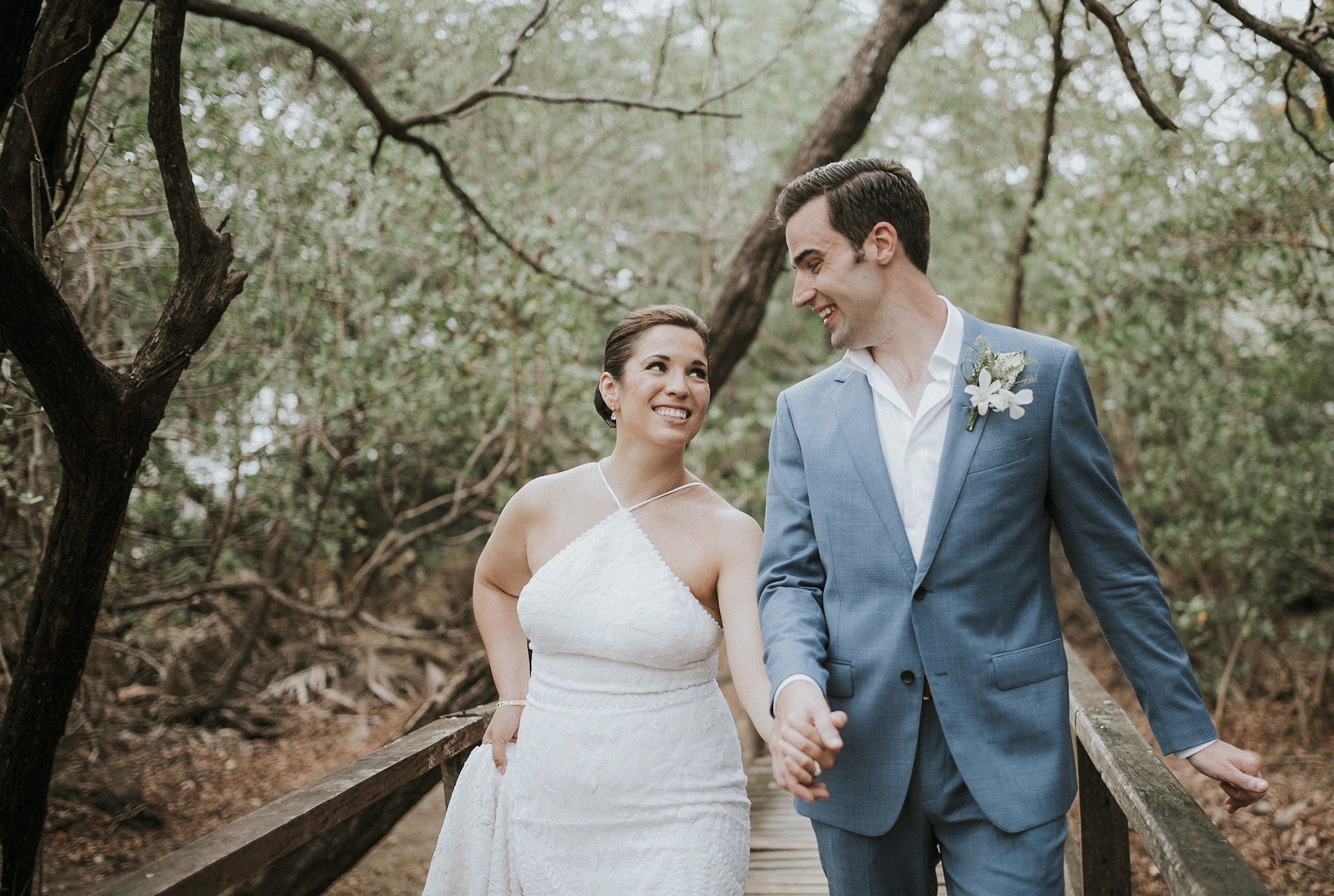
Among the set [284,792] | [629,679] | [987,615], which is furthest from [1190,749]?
[284,792]

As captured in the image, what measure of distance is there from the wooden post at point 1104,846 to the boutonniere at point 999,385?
56.0 inches

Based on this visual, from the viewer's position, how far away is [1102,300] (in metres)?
7.67

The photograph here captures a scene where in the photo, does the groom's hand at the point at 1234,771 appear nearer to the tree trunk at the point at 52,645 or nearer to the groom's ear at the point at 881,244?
the groom's ear at the point at 881,244

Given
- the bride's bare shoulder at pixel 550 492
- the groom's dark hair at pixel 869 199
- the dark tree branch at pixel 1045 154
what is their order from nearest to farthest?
the groom's dark hair at pixel 869 199 → the bride's bare shoulder at pixel 550 492 → the dark tree branch at pixel 1045 154

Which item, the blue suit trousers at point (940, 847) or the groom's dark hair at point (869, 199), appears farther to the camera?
the groom's dark hair at point (869, 199)

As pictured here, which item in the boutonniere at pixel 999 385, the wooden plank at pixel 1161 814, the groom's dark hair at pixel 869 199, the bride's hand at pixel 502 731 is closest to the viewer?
the wooden plank at pixel 1161 814

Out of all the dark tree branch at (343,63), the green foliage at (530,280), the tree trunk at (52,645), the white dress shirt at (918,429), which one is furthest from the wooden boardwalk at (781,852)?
the green foliage at (530,280)

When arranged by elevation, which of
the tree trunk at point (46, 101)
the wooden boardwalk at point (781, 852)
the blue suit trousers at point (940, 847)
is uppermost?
the tree trunk at point (46, 101)

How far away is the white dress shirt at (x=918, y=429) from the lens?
2.21 metres

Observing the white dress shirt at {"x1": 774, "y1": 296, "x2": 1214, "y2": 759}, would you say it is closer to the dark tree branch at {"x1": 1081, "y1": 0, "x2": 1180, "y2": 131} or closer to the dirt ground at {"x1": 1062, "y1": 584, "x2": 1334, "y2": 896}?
the dark tree branch at {"x1": 1081, "y1": 0, "x2": 1180, "y2": 131}

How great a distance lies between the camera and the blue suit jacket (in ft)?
6.87

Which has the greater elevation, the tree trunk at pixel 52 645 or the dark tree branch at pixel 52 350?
the dark tree branch at pixel 52 350

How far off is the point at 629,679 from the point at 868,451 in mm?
907

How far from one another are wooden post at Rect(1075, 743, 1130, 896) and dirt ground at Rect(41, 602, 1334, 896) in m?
2.83
